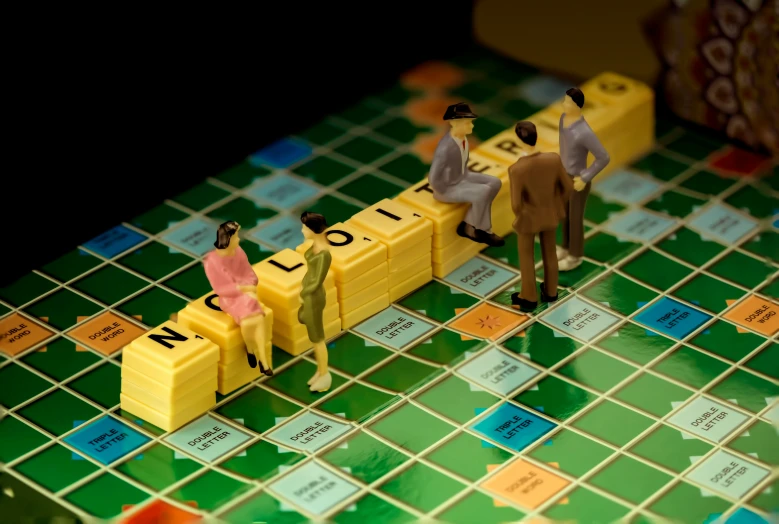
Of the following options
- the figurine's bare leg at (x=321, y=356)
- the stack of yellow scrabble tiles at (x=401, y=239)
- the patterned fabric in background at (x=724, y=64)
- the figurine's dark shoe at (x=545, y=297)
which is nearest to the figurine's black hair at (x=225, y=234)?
the figurine's bare leg at (x=321, y=356)

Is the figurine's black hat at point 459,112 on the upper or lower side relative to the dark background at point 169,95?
upper

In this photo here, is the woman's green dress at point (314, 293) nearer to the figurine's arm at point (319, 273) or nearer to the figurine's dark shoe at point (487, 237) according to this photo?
the figurine's arm at point (319, 273)

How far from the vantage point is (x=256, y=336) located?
9.84 m

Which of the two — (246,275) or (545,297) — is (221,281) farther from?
(545,297)

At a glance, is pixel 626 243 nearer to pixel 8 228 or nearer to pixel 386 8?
pixel 386 8

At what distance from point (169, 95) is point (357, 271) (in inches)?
112

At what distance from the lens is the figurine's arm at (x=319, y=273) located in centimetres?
966

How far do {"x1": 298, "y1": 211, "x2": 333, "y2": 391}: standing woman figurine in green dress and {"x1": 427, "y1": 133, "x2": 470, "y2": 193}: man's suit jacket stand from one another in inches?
51.1

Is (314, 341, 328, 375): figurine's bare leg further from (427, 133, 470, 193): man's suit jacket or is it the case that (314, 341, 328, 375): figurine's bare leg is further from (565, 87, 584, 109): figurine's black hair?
(565, 87, 584, 109): figurine's black hair

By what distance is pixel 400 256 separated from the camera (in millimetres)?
10836

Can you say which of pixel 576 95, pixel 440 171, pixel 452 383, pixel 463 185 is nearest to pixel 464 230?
pixel 463 185

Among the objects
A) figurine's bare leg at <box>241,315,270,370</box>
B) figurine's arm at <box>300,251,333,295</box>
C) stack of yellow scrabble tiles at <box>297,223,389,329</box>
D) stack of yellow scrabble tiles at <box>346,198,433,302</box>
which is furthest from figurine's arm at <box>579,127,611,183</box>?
figurine's bare leg at <box>241,315,270,370</box>

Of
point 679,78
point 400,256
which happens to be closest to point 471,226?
point 400,256

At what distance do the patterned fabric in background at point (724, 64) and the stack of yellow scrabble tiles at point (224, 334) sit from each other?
4.76m
